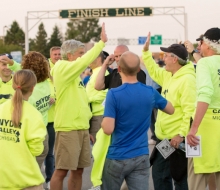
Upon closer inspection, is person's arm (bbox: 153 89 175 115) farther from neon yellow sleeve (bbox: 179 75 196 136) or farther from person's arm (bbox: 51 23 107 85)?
person's arm (bbox: 51 23 107 85)

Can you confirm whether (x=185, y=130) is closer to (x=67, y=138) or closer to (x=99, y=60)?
(x=67, y=138)

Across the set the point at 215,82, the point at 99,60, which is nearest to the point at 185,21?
the point at 99,60

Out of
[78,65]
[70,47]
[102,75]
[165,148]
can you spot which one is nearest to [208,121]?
[165,148]

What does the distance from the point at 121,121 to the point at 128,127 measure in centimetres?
9

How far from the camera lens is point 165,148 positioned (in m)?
6.36

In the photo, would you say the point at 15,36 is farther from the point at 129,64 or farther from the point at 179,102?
the point at 129,64

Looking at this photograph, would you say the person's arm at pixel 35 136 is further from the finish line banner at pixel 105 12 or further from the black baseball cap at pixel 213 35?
the finish line banner at pixel 105 12

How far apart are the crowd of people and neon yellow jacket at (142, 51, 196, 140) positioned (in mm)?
11

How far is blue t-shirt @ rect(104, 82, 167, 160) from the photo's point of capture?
16.8 feet

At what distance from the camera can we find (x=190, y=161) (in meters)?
6.05

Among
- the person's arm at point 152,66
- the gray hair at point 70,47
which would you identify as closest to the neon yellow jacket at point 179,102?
the person's arm at point 152,66

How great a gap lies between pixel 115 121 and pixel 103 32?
1.79 meters

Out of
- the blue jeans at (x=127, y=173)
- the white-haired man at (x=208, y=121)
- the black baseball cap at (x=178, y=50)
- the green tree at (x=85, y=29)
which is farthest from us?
the green tree at (x=85, y=29)

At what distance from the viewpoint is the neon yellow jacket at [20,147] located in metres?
5.10
